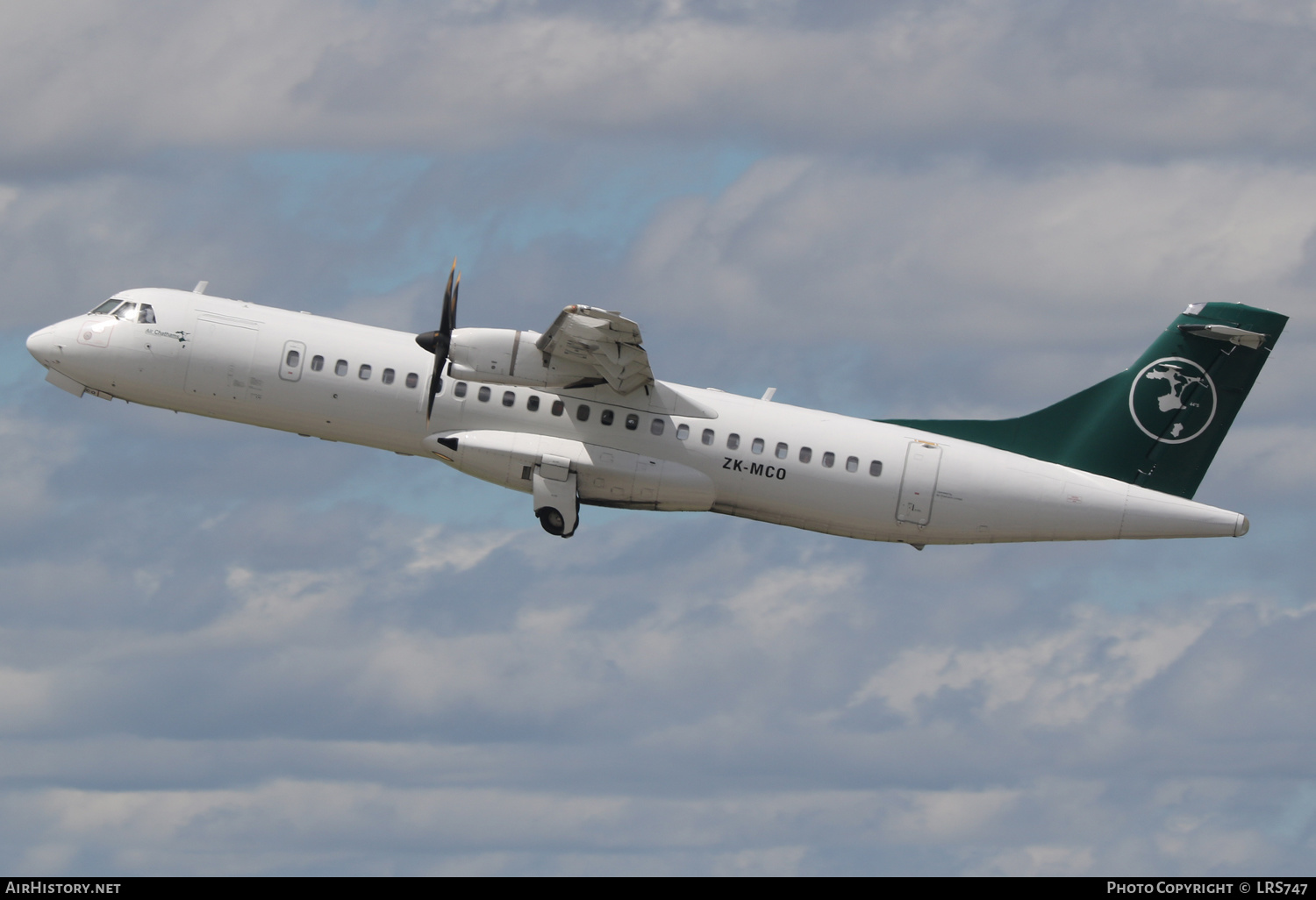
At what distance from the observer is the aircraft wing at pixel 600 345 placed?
32.8 meters

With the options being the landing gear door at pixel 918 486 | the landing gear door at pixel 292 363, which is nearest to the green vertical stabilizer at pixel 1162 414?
the landing gear door at pixel 918 486

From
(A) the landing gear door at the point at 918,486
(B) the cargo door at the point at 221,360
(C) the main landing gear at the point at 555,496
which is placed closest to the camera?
(C) the main landing gear at the point at 555,496

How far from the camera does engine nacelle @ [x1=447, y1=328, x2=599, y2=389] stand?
33.4m

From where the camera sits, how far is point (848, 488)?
116ft

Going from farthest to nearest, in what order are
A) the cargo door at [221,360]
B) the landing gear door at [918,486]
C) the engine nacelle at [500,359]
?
the landing gear door at [918,486] < the cargo door at [221,360] < the engine nacelle at [500,359]

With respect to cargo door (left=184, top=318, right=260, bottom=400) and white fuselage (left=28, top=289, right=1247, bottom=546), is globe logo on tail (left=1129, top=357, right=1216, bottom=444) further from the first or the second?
cargo door (left=184, top=318, right=260, bottom=400)

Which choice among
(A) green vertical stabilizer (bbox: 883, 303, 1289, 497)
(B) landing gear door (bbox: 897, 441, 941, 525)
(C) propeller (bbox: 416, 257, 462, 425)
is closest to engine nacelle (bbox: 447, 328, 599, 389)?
(C) propeller (bbox: 416, 257, 462, 425)

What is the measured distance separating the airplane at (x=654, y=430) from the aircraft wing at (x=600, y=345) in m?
0.13

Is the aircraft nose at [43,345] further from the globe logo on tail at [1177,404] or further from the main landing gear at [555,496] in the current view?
the globe logo on tail at [1177,404]

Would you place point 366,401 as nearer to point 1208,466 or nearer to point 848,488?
point 848,488

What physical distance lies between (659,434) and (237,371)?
9.69 metres

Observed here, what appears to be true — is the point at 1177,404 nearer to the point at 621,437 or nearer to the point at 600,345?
the point at 621,437

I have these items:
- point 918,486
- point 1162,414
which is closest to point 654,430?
point 918,486
